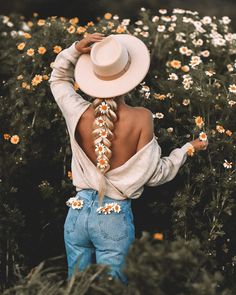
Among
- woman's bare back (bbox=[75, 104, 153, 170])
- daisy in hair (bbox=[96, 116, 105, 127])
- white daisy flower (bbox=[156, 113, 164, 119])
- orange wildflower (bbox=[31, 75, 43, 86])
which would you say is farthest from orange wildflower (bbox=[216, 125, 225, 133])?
orange wildflower (bbox=[31, 75, 43, 86])

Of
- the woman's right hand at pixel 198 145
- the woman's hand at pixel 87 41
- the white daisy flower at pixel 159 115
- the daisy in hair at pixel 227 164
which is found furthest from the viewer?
the white daisy flower at pixel 159 115

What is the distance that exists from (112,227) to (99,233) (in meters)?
0.08

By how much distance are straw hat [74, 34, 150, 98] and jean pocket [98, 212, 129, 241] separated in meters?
0.66

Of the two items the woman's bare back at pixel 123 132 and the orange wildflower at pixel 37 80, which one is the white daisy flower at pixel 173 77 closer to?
the orange wildflower at pixel 37 80

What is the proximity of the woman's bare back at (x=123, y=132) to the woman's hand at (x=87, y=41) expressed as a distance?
360 millimetres

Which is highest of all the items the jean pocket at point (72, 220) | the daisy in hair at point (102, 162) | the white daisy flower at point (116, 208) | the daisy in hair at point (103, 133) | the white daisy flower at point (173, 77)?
the daisy in hair at point (103, 133)

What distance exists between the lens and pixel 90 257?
12.7 ft

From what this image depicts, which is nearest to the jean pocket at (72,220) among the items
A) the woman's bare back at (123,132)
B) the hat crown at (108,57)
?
the woman's bare back at (123,132)

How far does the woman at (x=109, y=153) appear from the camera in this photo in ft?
12.1

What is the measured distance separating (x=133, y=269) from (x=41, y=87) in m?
2.35

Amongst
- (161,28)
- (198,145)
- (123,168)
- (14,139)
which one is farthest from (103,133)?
(161,28)

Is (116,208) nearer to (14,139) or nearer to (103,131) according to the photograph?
(103,131)

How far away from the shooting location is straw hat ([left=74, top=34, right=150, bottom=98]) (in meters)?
3.65

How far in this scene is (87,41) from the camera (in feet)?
12.7
